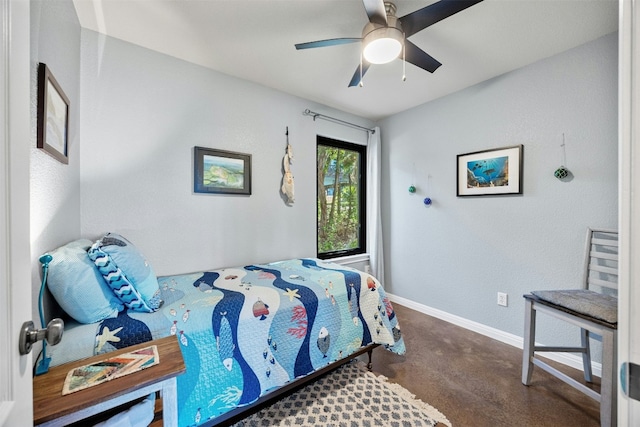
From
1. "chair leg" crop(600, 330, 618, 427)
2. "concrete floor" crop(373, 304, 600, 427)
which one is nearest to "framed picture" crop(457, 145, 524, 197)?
"chair leg" crop(600, 330, 618, 427)

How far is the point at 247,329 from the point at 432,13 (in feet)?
6.73

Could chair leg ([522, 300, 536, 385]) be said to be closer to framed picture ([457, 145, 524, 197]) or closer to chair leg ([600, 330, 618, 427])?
chair leg ([600, 330, 618, 427])

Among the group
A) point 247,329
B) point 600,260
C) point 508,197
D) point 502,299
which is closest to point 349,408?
point 247,329

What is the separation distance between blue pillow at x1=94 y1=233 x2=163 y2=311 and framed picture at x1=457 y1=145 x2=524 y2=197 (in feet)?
9.32

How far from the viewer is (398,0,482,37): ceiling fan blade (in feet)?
4.33

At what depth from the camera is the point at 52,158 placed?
130 cm

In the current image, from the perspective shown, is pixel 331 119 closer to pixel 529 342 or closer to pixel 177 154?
pixel 177 154

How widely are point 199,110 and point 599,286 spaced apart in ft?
11.5

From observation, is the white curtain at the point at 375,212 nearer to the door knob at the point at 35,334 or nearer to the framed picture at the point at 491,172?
the framed picture at the point at 491,172

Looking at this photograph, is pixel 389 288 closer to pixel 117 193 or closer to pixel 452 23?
pixel 452 23

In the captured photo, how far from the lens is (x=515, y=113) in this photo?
235cm

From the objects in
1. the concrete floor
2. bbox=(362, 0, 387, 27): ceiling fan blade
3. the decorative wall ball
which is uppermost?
bbox=(362, 0, 387, 27): ceiling fan blade

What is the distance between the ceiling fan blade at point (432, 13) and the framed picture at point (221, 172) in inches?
68.0

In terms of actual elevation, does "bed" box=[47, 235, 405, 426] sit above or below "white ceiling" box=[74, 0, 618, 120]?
below
